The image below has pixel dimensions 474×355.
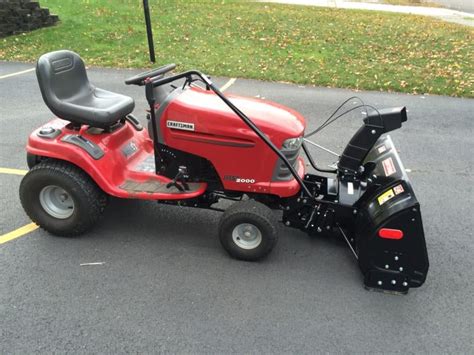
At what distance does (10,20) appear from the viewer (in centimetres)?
1045

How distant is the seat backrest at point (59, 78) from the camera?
3.17 metres

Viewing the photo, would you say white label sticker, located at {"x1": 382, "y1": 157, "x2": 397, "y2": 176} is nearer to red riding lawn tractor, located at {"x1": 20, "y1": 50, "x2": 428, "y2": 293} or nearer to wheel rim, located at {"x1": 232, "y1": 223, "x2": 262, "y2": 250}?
red riding lawn tractor, located at {"x1": 20, "y1": 50, "x2": 428, "y2": 293}

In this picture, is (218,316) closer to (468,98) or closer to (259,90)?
(259,90)

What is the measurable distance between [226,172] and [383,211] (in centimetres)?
111

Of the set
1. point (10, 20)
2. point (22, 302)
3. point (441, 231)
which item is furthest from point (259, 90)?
point (10, 20)

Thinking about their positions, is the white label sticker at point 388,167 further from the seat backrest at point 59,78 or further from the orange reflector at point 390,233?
the seat backrest at point 59,78

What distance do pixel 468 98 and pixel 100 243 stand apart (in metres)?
6.80

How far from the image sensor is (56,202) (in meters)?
3.38

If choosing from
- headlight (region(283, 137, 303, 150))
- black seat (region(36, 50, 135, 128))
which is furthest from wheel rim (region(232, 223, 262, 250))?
black seat (region(36, 50, 135, 128))

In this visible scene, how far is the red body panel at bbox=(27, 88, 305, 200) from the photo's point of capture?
9.68ft

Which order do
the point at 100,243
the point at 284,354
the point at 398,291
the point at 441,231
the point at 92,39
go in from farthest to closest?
the point at 92,39 → the point at 441,231 → the point at 100,243 → the point at 398,291 → the point at 284,354

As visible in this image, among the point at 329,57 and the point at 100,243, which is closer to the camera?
the point at 100,243

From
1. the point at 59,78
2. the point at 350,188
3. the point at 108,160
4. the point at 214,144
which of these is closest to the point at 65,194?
the point at 108,160

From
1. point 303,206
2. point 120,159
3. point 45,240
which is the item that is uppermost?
point 120,159
